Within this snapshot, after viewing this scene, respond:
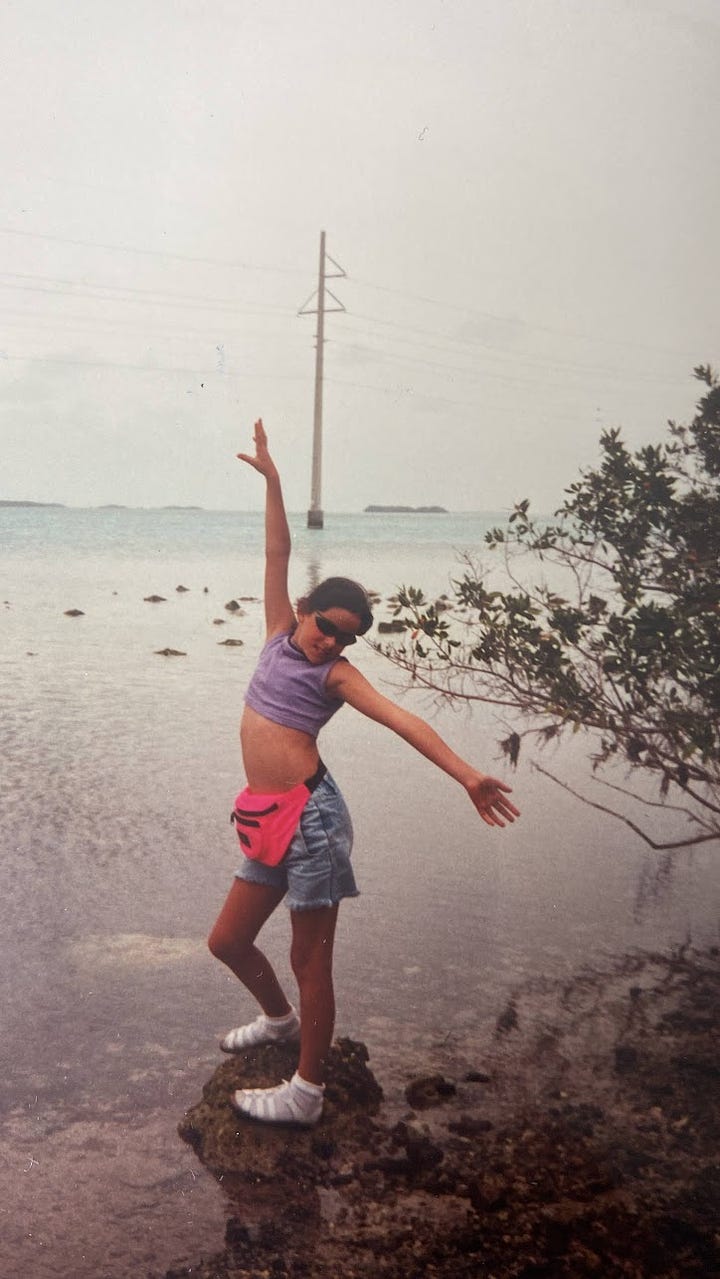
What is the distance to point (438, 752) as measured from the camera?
11.3 ft

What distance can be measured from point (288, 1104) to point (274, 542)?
179 centimetres

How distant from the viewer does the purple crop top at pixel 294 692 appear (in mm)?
3859

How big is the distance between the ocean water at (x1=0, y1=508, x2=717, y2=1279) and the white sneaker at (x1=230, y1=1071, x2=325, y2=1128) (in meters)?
0.24

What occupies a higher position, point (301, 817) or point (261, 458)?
point (261, 458)

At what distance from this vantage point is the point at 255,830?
151 inches

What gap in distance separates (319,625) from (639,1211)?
194 centimetres

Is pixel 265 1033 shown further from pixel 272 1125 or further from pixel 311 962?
pixel 311 962

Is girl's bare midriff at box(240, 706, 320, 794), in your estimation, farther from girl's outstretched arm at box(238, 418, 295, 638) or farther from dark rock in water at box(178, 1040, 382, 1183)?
dark rock in water at box(178, 1040, 382, 1183)

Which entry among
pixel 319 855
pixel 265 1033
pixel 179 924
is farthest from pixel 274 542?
pixel 179 924

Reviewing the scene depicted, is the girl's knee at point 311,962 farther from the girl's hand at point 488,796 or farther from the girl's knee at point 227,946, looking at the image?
the girl's hand at point 488,796

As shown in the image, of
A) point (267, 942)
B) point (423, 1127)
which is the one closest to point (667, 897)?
point (267, 942)

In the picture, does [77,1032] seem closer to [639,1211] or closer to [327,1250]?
[327,1250]

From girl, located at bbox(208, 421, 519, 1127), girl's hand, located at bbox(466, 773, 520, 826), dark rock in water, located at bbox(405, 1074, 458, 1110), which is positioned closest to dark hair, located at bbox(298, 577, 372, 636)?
girl, located at bbox(208, 421, 519, 1127)

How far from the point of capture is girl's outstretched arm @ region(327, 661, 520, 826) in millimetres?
3387
